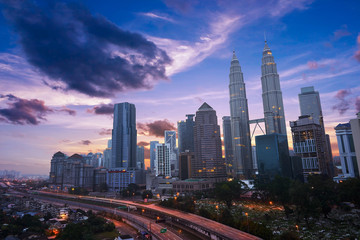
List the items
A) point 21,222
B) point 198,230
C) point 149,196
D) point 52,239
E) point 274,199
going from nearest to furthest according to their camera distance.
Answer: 1. point 52,239
2. point 198,230
3. point 21,222
4. point 274,199
5. point 149,196

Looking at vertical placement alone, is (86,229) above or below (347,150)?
below

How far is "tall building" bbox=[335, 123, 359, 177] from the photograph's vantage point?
152875mm

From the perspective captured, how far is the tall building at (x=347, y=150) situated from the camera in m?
153

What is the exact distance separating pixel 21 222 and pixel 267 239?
88529 mm

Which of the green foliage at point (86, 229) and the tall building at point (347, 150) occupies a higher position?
the tall building at point (347, 150)

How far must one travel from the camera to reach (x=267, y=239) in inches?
2282

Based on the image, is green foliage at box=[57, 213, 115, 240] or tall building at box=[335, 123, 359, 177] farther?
tall building at box=[335, 123, 359, 177]

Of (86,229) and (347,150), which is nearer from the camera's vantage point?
(86,229)

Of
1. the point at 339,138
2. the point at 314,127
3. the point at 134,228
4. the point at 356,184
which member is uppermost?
the point at 314,127

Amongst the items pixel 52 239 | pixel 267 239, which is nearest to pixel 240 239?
pixel 267 239

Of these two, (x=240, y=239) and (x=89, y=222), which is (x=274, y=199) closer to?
(x=240, y=239)

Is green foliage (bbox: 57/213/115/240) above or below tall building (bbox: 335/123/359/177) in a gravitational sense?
below

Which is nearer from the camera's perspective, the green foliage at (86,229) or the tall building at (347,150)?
the green foliage at (86,229)

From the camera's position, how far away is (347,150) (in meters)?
154
